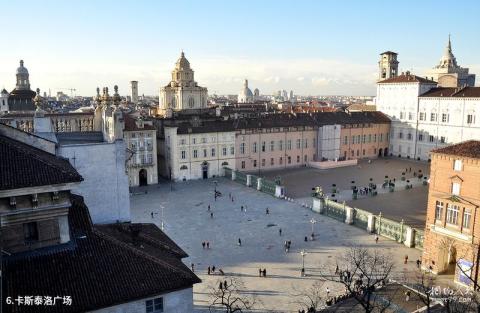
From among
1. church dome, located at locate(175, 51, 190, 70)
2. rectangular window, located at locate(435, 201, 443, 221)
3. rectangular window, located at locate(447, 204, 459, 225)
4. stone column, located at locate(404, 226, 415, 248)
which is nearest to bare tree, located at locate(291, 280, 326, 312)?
rectangular window, located at locate(435, 201, 443, 221)

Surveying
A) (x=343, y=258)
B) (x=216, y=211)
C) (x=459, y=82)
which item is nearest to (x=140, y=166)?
(x=216, y=211)

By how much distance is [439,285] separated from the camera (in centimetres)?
3028

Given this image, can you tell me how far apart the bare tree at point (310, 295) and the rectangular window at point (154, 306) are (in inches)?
517

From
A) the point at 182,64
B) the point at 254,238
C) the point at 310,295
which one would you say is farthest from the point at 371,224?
the point at 182,64

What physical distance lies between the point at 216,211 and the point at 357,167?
3795 centimetres

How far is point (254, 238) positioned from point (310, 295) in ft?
40.4

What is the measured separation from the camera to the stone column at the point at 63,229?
17.2 metres

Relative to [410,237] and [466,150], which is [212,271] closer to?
[410,237]

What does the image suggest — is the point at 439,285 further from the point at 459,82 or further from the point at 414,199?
the point at 459,82

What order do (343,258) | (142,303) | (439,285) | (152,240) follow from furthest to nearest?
(343,258) < (439,285) < (152,240) < (142,303)

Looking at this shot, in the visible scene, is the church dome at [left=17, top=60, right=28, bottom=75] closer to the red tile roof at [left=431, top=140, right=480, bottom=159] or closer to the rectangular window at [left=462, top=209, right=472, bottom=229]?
the red tile roof at [left=431, top=140, right=480, bottom=159]

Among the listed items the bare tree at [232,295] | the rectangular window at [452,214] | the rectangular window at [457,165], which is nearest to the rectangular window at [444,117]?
the rectangular window at [457,165]

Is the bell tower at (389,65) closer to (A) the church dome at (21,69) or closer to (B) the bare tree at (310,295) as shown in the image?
(A) the church dome at (21,69)

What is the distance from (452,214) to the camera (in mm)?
30531
